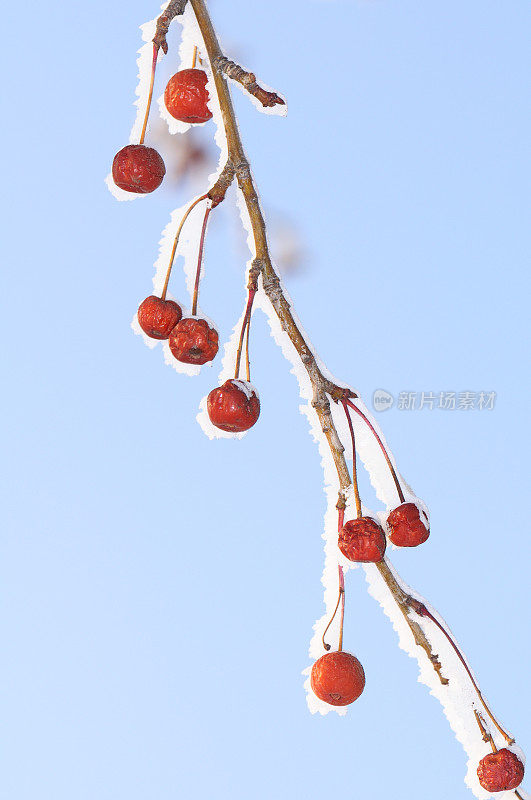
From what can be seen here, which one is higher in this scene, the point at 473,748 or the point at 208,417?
the point at 208,417

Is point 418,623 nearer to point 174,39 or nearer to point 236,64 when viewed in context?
point 236,64

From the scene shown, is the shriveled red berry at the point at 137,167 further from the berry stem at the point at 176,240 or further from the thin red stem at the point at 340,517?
the thin red stem at the point at 340,517

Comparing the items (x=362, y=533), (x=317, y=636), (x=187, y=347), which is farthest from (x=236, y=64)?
Answer: (x=317, y=636)

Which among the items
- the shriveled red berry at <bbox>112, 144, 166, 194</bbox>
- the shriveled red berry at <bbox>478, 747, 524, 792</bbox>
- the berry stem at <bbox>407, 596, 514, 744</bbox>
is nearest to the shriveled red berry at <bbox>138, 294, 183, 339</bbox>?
the shriveled red berry at <bbox>112, 144, 166, 194</bbox>

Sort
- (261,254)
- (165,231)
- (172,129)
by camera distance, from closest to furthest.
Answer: (261,254) < (165,231) < (172,129)

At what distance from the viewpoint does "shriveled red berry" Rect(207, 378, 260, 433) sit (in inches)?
33.7

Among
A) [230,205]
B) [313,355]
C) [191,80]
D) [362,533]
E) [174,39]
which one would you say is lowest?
[362,533]

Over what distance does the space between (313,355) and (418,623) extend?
0.27 meters

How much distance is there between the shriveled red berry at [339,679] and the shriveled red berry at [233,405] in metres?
0.28

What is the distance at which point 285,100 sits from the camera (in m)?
0.83

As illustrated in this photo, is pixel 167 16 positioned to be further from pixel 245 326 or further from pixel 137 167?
pixel 245 326

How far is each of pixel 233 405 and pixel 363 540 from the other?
17 cm

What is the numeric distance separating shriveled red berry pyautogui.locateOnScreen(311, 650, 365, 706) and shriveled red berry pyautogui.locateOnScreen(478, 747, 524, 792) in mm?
143

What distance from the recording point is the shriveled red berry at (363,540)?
0.81 m
